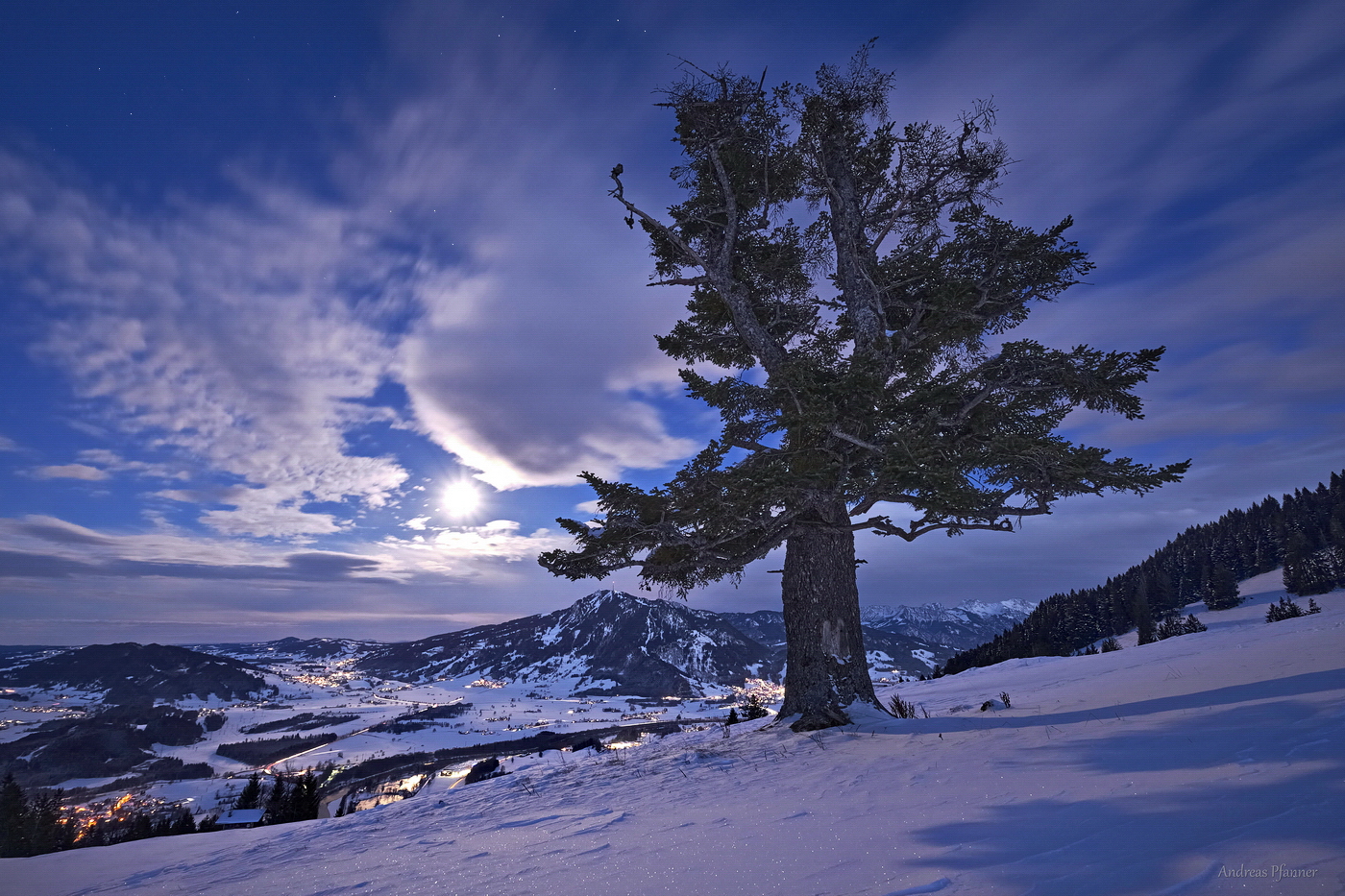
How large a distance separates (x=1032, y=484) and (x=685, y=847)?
907cm

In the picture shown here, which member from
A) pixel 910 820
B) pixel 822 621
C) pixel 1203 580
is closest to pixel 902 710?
pixel 822 621

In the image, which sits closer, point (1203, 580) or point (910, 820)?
point (910, 820)

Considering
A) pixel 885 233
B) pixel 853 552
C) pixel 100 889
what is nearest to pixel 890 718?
pixel 853 552

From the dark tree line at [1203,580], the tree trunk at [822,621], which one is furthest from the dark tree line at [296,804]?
the dark tree line at [1203,580]

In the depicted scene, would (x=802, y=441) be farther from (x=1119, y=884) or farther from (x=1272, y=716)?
(x=1119, y=884)

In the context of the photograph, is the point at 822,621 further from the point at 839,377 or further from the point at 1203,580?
the point at 1203,580

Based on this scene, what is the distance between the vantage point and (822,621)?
10.6 meters

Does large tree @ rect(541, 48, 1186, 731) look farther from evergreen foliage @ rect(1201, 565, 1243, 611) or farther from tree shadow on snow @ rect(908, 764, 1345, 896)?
evergreen foliage @ rect(1201, 565, 1243, 611)

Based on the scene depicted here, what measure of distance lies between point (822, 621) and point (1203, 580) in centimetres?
6564

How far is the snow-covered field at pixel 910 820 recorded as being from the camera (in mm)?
2580

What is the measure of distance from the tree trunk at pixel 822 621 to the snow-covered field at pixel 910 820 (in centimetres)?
139

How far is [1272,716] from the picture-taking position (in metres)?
4.38

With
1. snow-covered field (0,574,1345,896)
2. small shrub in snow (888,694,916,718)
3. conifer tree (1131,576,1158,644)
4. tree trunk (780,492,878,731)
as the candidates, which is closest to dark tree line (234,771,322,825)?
snow-covered field (0,574,1345,896)

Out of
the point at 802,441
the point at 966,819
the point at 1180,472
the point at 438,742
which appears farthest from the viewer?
the point at 438,742
